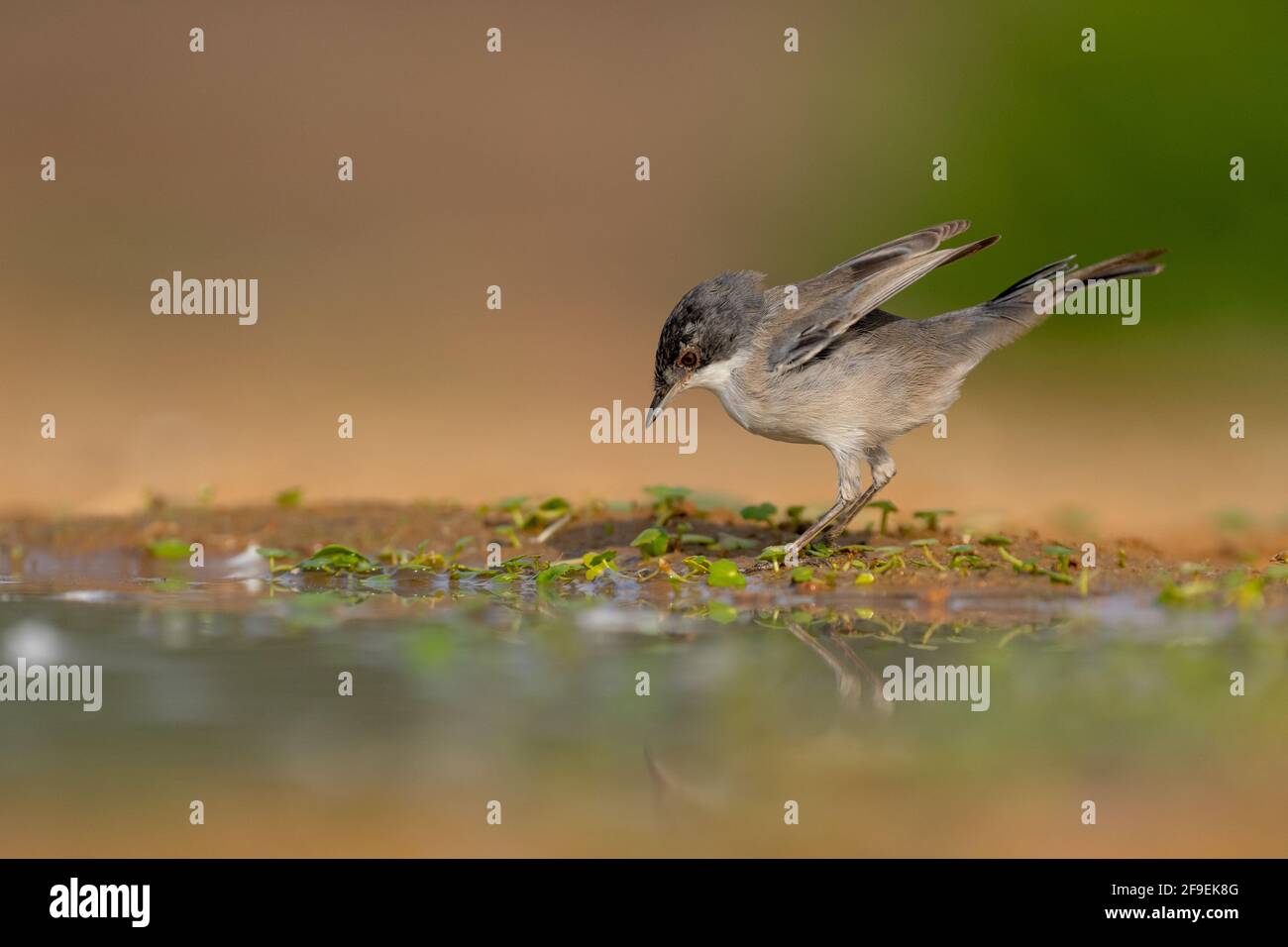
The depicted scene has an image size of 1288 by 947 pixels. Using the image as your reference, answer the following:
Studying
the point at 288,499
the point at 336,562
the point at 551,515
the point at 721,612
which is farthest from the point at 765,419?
the point at 288,499

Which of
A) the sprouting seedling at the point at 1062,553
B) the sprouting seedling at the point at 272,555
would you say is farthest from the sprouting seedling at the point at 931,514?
the sprouting seedling at the point at 272,555

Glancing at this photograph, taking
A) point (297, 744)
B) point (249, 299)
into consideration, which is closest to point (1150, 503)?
point (297, 744)

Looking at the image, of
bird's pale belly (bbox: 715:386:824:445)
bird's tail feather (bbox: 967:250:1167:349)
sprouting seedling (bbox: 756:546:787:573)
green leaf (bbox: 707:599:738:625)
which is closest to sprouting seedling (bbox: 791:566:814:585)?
sprouting seedling (bbox: 756:546:787:573)

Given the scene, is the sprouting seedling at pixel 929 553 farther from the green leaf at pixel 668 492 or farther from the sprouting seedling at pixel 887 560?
the green leaf at pixel 668 492

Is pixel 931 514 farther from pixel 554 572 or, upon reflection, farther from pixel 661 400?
pixel 554 572

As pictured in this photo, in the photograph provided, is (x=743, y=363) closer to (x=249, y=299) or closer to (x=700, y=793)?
(x=700, y=793)

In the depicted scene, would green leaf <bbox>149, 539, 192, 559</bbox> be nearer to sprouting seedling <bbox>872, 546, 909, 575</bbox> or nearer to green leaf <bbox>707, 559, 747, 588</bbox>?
green leaf <bbox>707, 559, 747, 588</bbox>
